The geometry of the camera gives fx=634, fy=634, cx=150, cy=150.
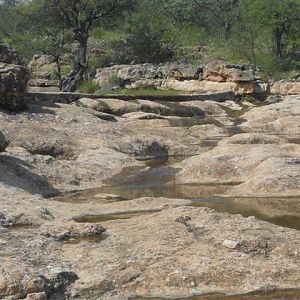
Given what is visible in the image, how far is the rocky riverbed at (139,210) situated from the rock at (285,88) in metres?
19.9

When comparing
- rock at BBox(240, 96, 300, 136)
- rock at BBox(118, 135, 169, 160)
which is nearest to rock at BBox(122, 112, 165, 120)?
rock at BBox(240, 96, 300, 136)

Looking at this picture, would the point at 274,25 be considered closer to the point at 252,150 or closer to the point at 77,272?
the point at 252,150

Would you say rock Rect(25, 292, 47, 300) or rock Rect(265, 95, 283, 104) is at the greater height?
rock Rect(25, 292, 47, 300)

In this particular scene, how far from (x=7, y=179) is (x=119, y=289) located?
824 centimetres

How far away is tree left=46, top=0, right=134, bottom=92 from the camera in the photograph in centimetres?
4685

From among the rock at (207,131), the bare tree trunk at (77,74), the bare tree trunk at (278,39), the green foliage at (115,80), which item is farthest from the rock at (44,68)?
the rock at (207,131)

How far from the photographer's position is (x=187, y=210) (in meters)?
12.3

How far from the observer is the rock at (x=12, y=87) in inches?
1052

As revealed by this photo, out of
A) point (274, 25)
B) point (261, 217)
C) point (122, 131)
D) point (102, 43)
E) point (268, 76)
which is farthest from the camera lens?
point (102, 43)

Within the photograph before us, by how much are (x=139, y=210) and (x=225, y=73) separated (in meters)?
34.7

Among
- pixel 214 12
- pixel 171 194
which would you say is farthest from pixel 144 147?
pixel 214 12

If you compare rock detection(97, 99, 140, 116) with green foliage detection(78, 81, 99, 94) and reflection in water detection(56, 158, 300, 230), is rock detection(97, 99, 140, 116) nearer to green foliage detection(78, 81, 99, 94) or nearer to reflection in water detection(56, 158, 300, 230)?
green foliage detection(78, 81, 99, 94)

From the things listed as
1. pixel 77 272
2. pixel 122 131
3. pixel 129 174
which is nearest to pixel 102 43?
pixel 122 131

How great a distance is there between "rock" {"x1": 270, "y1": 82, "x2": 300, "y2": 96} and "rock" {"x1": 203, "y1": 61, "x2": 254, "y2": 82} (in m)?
2.70
